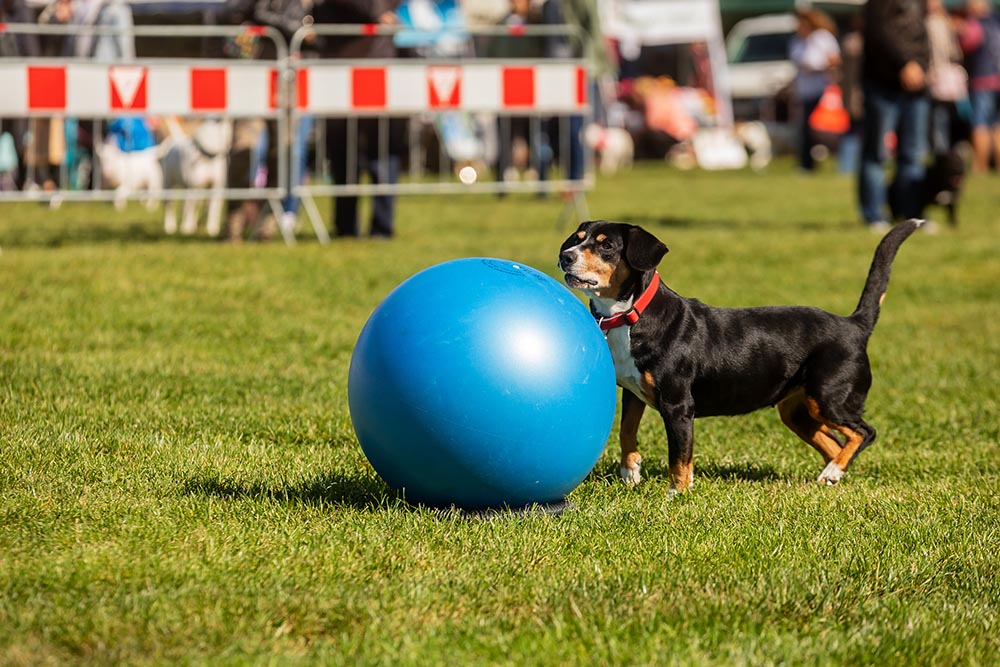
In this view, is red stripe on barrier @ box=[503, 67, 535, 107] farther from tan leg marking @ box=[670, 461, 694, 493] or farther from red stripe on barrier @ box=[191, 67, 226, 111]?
tan leg marking @ box=[670, 461, 694, 493]

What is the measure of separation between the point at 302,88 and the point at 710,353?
7.52 meters

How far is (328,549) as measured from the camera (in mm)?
4469

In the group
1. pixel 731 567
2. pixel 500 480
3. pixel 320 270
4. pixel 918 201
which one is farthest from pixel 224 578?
pixel 918 201

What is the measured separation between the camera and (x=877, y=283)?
6.04 m

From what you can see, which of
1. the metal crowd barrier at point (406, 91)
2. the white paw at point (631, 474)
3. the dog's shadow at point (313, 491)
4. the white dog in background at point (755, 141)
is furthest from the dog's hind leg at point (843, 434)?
the white dog in background at point (755, 141)

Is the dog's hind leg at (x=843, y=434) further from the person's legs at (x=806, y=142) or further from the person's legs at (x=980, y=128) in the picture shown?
the person's legs at (x=806, y=142)

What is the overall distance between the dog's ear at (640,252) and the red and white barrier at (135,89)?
729 cm

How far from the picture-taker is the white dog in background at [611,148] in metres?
28.3

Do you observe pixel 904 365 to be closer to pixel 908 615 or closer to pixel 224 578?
pixel 908 615

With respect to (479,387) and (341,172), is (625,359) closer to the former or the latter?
(479,387)

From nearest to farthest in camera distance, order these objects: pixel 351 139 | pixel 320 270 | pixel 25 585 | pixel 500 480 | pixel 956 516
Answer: pixel 25 585 → pixel 500 480 → pixel 956 516 → pixel 320 270 → pixel 351 139

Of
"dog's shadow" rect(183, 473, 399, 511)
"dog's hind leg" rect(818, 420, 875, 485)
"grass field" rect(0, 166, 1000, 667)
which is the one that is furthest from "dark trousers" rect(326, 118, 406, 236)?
"dog's shadow" rect(183, 473, 399, 511)

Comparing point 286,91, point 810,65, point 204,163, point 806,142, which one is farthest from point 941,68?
point 810,65

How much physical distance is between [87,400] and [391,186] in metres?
6.32
